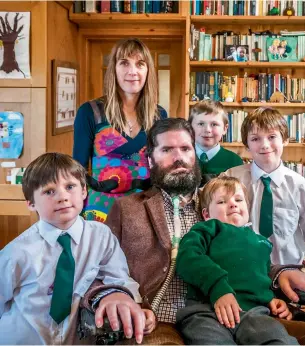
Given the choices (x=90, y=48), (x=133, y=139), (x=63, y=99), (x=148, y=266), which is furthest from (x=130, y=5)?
(x=148, y=266)

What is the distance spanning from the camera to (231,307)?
1.83 meters

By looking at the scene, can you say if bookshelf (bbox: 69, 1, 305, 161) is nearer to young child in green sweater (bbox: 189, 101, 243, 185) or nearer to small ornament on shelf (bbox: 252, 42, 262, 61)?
small ornament on shelf (bbox: 252, 42, 262, 61)

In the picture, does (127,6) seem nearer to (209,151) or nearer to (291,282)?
(209,151)

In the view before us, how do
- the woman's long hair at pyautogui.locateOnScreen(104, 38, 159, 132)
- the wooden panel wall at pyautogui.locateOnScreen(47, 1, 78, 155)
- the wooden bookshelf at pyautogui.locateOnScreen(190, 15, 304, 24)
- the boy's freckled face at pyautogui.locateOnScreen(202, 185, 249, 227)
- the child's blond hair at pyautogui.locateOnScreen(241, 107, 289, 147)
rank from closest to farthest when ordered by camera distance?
the boy's freckled face at pyautogui.locateOnScreen(202, 185, 249, 227) → the child's blond hair at pyautogui.locateOnScreen(241, 107, 289, 147) → the woman's long hair at pyautogui.locateOnScreen(104, 38, 159, 132) → the wooden panel wall at pyautogui.locateOnScreen(47, 1, 78, 155) → the wooden bookshelf at pyautogui.locateOnScreen(190, 15, 304, 24)

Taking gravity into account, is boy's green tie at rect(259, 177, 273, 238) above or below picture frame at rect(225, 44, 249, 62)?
below

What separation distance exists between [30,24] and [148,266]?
2.89 meters

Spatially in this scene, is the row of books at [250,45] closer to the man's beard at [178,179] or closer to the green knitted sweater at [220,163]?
the green knitted sweater at [220,163]

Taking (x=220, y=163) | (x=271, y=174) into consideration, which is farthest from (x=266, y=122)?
(x=220, y=163)

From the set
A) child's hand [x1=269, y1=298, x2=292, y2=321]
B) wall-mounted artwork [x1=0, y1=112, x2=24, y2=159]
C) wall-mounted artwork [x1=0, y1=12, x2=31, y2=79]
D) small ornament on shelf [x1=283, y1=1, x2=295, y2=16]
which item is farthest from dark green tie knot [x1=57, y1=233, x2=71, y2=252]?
small ornament on shelf [x1=283, y1=1, x2=295, y2=16]

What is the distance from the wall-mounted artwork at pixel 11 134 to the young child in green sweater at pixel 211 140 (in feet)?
5.54

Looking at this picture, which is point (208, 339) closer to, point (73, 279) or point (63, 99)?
point (73, 279)

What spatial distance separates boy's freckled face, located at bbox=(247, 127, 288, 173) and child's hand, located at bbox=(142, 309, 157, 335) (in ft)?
3.45

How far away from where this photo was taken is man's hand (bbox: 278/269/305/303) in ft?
6.65

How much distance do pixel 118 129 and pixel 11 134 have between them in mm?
1980
